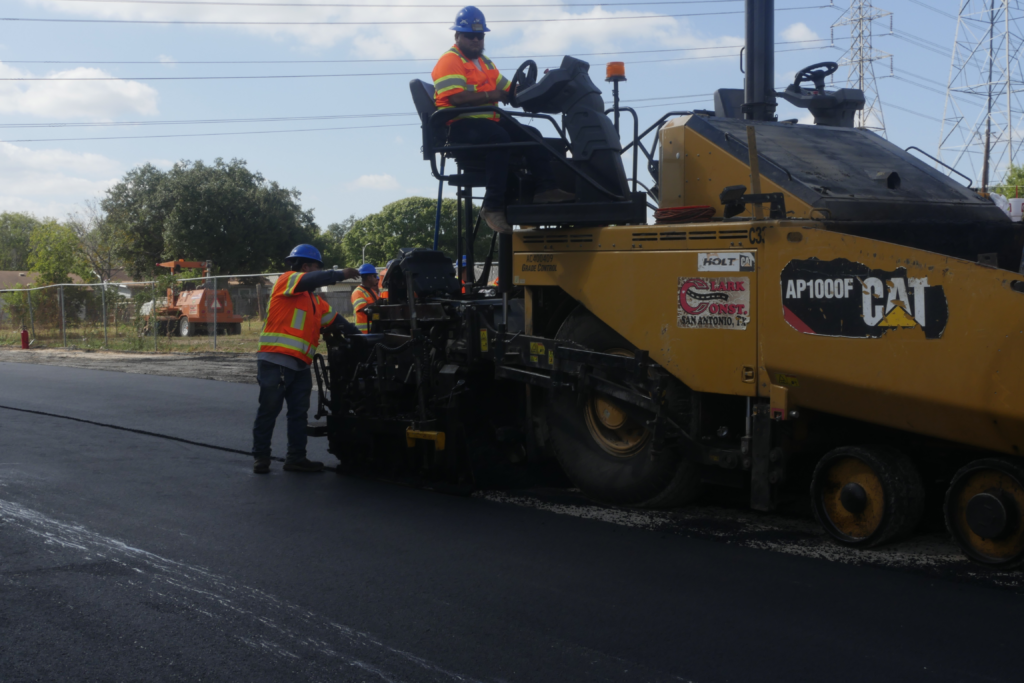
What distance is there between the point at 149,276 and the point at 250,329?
30.8 meters

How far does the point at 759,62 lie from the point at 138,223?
53877mm

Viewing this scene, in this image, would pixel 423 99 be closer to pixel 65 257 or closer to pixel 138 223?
pixel 138 223

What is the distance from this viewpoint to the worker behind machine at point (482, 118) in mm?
6098

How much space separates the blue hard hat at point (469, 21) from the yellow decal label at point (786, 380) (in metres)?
3.04

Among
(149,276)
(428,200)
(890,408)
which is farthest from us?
(428,200)

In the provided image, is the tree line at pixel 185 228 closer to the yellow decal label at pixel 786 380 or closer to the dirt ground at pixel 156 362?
the dirt ground at pixel 156 362

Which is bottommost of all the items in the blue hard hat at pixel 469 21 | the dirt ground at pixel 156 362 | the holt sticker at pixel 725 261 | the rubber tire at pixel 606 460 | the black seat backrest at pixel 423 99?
the dirt ground at pixel 156 362

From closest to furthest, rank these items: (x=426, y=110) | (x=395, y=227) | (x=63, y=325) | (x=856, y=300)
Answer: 1. (x=856, y=300)
2. (x=426, y=110)
3. (x=63, y=325)
4. (x=395, y=227)

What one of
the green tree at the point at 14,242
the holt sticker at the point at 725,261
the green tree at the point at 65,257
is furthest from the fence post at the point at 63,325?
the green tree at the point at 14,242

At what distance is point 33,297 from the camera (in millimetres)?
27203

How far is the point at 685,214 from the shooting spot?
5133mm

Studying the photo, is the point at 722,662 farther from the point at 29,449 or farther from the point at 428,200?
the point at 428,200

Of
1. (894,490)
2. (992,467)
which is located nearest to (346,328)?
(894,490)

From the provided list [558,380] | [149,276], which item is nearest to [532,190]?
[558,380]
